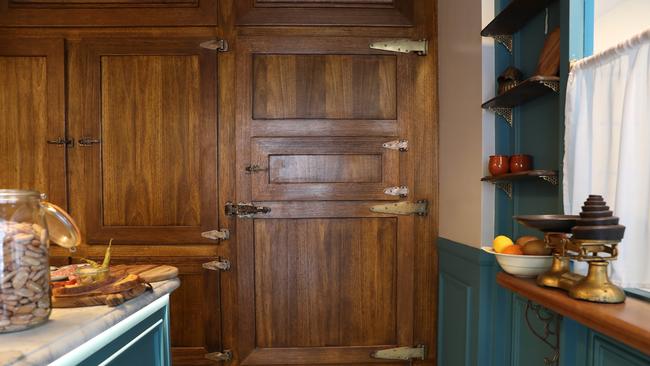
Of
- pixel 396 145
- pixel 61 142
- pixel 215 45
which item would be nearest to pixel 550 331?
pixel 396 145

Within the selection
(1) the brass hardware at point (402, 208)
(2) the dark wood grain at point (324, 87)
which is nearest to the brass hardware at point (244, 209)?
(2) the dark wood grain at point (324, 87)

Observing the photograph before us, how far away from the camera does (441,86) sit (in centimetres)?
254

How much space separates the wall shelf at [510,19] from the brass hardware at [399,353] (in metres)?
1.63

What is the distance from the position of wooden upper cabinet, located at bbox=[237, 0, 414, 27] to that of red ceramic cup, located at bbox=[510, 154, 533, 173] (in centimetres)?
115

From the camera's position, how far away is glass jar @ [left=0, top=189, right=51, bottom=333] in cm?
86

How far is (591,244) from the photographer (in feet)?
3.74

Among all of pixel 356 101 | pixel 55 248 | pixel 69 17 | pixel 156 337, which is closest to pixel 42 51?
pixel 69 17

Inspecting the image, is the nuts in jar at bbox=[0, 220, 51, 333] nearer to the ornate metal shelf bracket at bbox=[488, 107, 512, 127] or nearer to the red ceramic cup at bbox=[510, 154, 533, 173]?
the red ceramic cup at bbox=[510, 154, 533, 173]

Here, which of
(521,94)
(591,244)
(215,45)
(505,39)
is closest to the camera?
(591,244)

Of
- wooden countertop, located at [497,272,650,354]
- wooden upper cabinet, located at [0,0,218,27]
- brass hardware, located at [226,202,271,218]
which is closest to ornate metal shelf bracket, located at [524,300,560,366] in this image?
wooden countertop, located at [497,272,650,354]

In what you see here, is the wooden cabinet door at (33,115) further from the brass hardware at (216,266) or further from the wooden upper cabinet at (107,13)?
the brass hardware at (216,266)

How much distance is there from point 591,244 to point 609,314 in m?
0.18

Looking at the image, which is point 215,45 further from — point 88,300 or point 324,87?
point 88,300

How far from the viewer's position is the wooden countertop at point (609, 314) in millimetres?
938
